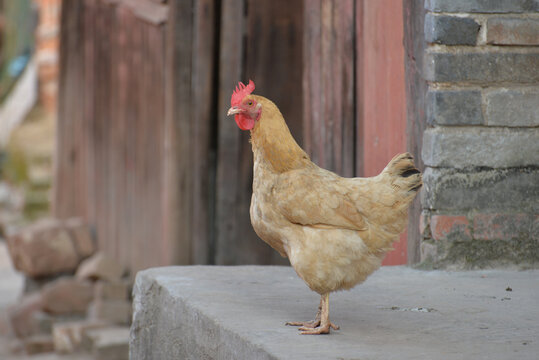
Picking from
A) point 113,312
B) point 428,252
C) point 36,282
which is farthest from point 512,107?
point 36,282

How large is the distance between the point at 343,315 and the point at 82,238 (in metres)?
5.95

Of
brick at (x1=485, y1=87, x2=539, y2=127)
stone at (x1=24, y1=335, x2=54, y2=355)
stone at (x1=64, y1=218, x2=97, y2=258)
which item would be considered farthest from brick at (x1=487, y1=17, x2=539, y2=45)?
stone at (x1=64, y1=218, x2=97, y2=258)

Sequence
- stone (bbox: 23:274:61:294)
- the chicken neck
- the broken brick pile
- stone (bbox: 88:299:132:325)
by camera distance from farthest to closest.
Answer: stone (bbox: 23:274:61:294)
stone (bbox: 88:299:132:325)
the broken brick pile
the chicken neck

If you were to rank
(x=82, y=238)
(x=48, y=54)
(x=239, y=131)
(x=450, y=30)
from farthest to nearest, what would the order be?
(x=48, y=54), (x=82, y=238), (x=239, y=131), (x=450, y=30)

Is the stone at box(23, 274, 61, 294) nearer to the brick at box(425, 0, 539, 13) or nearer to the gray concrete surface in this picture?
the gray concrete surface

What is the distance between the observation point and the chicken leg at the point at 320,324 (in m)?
2.93

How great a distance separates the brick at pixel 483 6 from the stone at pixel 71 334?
15.4 feet

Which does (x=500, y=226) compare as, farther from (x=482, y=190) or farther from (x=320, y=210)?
(x=320, y=210)

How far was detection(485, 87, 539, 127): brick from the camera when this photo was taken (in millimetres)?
3965

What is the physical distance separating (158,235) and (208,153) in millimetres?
1374

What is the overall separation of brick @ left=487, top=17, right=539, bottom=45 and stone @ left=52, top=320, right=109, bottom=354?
15.7ft

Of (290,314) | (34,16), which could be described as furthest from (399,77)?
(34,16)

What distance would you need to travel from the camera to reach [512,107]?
398 cm

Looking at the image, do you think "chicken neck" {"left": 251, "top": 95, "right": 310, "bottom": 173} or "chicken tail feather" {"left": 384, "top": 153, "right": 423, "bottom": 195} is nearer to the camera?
"chicken tail feather" {"left": 384, "top": 153, "right": 423, "bottom": 195}
